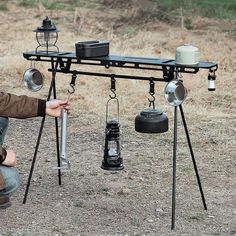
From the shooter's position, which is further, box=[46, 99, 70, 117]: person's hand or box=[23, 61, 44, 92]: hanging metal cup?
box=[23, 61, 44, 92]: hanging metal cup

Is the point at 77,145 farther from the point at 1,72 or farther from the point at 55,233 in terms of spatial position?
the point at 1,72

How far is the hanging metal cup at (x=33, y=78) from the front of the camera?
16.0ft

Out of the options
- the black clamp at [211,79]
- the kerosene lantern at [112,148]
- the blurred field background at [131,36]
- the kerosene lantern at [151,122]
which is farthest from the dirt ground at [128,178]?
the black clamp at [211,79]

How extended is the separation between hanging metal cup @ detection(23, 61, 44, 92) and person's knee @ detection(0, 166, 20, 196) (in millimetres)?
760

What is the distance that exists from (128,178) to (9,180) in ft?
5.31

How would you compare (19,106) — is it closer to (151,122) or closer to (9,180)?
(9,180)

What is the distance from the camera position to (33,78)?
4914 millimetres

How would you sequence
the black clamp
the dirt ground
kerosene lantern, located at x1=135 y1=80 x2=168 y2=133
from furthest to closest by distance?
the dirt ground < kerosene lantern, located at x1=135 y1=80 x2=168 y2=133 < the black clamp

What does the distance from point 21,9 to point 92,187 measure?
14513 millimetres

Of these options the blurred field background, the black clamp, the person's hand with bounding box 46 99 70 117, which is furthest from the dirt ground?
the black clamp

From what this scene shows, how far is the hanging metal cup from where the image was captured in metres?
4.89

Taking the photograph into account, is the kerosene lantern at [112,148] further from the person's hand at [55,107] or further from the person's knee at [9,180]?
the person's knee at [9,180]

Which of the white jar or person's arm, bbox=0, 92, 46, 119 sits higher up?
the white jar

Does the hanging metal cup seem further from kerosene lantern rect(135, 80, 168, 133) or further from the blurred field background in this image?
the blurred field background
